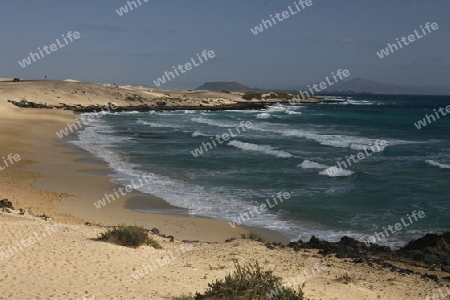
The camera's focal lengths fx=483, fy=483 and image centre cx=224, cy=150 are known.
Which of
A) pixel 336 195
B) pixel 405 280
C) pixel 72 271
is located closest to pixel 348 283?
pixel 405 280

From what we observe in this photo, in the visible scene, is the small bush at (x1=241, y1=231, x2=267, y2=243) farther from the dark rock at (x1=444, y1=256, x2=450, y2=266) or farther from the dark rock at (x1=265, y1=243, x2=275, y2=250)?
the dark rock at (x1=444, y1=256, x2=450, y2=266)

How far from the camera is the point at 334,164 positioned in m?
27.1

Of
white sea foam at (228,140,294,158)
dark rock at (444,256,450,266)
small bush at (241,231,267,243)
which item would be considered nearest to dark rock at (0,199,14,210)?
small bush at (241,231,267,243)

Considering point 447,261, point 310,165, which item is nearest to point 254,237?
point 447,261

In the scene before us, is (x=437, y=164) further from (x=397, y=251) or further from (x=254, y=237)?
(x=254, y=237)

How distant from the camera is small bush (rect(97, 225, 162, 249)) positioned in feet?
38.5

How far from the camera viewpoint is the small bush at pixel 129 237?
11750 millimetres

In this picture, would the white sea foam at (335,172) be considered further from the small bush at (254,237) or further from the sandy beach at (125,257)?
the small bush at (254,237)

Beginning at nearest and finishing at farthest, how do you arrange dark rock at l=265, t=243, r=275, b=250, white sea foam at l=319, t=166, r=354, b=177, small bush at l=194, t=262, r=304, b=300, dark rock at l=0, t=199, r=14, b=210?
small bush at l=194, t=262, r=304, b=300, dark rock at l=265, t=243, r=275, b=250, dark rock at l=0, t=199, r=14, b=210, white sea foam at l=319, t=166, r=354, b=177

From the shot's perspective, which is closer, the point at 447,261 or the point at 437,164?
the point at 447,261

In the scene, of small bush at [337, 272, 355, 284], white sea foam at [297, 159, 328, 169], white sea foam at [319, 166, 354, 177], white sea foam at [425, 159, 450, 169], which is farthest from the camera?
white sea foam at [425, 159, 450, 169]

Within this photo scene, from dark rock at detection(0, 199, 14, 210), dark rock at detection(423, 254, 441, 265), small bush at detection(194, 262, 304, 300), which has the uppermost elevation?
dark rock at detection(0, 199, 14, 210)

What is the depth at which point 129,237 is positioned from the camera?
1179cm

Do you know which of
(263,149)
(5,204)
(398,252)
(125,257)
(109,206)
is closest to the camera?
(125,257)
